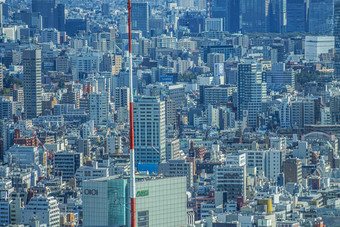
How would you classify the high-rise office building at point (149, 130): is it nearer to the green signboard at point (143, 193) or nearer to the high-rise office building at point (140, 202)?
the high-rise office building at point (140, 202)

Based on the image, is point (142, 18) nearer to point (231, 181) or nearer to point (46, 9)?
point (46, 9)

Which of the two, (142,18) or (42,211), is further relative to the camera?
(142,18)

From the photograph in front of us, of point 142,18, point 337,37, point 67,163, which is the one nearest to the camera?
point 67,163

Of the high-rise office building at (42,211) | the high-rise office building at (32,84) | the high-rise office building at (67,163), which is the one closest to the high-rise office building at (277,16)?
the high-rise office building at (32,84)

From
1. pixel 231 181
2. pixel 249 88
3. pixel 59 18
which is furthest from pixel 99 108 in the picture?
pixel 59 18

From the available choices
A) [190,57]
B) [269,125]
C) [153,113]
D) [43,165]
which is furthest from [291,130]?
[190,57]

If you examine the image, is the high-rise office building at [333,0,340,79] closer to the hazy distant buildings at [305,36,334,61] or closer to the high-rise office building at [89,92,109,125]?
the hazy distant buildings at [305,36,334,61]

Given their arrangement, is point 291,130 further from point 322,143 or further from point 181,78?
point 181,78
